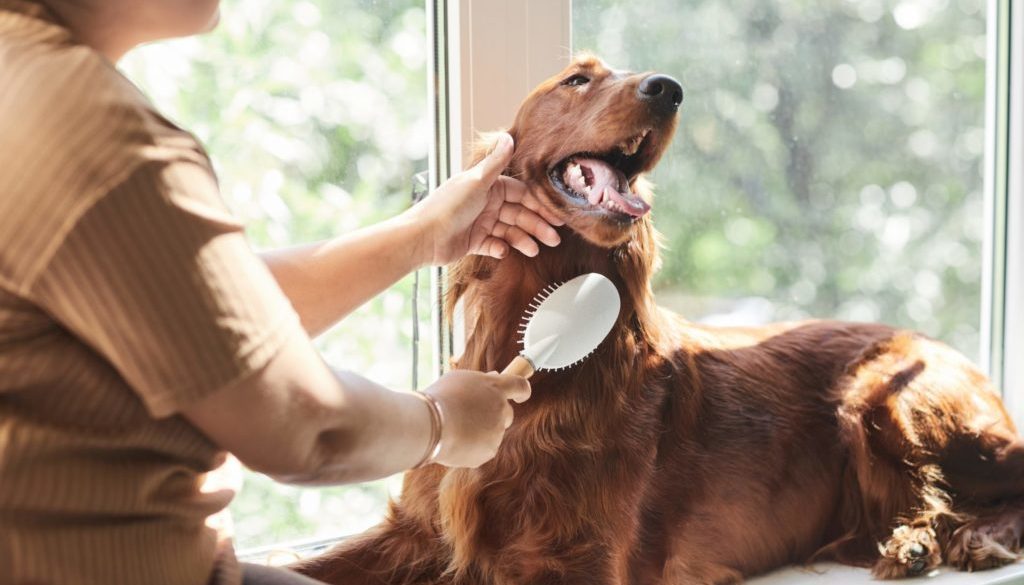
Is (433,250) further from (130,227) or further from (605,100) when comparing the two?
(130,227)

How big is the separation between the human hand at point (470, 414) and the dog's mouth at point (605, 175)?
37cm

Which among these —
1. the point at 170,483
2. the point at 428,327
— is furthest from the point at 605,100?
the point at 170,483

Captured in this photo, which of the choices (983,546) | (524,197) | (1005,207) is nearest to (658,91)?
(524,197)

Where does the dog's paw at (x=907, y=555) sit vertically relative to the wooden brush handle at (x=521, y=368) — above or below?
below

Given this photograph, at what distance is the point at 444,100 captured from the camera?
64.2 inches

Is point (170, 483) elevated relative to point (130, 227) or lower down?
lower down

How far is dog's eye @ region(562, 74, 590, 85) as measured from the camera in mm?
1460

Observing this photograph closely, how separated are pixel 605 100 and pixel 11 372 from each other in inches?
34.1

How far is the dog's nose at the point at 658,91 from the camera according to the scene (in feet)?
4.46

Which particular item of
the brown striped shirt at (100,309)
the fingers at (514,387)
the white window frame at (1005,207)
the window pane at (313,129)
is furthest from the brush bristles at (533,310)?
the white window frame at (1005,207)

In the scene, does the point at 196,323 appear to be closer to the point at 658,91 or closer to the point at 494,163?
the point at 494,163

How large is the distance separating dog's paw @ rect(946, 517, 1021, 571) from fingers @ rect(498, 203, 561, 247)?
898 mm

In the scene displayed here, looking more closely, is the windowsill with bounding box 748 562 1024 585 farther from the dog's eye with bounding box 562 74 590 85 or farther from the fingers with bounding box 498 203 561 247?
the dog's eye with bounding box 562 74 590 85

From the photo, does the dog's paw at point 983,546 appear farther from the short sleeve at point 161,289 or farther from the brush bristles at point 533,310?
the short sleeve at point 161,289
